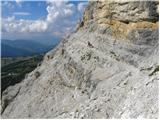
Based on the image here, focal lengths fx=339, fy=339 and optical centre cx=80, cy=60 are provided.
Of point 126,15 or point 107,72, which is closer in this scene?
point 107,72

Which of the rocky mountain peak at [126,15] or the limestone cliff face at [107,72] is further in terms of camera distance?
the rocky mountain peak at [126,15]

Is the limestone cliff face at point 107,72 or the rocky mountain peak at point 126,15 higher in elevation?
the rocky mountain peak at point 126,15

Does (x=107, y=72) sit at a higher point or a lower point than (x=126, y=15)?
lower

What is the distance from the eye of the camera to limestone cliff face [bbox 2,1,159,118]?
840 inches

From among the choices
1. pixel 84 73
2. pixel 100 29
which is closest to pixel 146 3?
pixel 100 29

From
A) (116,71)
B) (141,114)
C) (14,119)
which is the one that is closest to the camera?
(141,114)

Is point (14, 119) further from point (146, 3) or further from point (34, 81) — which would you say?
point (146, 3)

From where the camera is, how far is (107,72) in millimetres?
24516

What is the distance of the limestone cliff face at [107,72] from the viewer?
21.3 metres

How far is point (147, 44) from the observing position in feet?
79.5

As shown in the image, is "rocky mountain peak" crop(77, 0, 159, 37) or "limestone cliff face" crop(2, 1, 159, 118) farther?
"rocky mountain peak" crop(77, 0, 159, 37)

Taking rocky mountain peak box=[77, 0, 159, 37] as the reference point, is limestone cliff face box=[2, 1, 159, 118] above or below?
below

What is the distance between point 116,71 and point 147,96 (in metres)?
4.09

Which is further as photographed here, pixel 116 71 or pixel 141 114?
pixel 116 71
